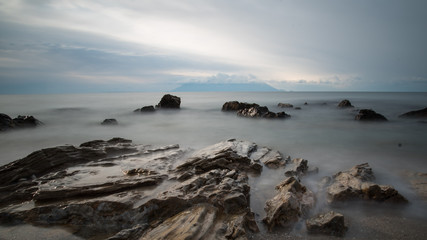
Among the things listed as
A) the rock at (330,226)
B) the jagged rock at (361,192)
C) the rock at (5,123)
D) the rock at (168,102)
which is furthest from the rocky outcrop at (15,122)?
the jagged rock at (361,192)

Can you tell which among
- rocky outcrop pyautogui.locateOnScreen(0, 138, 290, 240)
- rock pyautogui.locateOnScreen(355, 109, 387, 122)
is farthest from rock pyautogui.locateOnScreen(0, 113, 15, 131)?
rock pyautogui.locateOnScreen(355, 109, 387, 122)

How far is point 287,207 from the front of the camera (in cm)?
402

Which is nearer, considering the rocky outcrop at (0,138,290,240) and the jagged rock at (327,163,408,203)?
the rocky outcrop at (0,138,290,240)

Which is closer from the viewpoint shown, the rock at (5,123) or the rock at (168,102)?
the rock at (5,123)

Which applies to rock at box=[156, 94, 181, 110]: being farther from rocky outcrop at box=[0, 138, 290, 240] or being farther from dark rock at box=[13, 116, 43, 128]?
rocky outcrop at box=[0, 138, 290, 240]

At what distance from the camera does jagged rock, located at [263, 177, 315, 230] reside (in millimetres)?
3885

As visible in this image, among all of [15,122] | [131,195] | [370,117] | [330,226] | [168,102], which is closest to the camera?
[330,226]

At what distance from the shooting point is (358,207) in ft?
14.8

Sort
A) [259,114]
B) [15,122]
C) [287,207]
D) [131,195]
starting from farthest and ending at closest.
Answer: [259,114]
[15,122]
[131,195]
[287,207]

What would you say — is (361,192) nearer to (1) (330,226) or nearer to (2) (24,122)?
(1) (330,226)

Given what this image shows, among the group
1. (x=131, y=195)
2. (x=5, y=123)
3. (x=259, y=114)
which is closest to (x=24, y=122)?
(x=5, y=123)

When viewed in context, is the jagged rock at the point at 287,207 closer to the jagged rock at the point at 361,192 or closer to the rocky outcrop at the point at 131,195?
the rocky outcrop at the point at 131,195

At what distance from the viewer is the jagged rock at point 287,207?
3885 millimetres

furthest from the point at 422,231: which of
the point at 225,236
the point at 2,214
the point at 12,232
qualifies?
the point at 2,214
